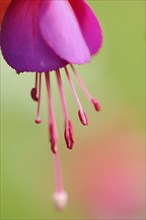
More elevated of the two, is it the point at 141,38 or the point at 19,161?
the point at 141,38

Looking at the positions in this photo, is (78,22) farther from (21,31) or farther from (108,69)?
(108,69)

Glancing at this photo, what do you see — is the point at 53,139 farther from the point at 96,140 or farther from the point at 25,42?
the point at 96,140

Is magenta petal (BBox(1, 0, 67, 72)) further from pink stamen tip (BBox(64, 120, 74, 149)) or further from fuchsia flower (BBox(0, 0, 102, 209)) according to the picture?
pink stamen tip (BBox(64, 120, 74, 149))

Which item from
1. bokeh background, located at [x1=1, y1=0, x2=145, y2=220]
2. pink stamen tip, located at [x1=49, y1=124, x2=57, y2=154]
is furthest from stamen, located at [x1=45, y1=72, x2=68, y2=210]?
bokeh background, located at [x1=1, y1=0, x2=145, y2=220]

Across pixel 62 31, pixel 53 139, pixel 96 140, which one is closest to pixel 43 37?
pixel 62 31

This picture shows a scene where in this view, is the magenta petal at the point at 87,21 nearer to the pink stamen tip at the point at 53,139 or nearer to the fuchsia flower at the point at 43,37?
the fuchsia flower at the point at 43,37

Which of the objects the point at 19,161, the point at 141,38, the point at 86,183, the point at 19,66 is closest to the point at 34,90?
the point at 19,66

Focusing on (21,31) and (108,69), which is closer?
(21,31)
